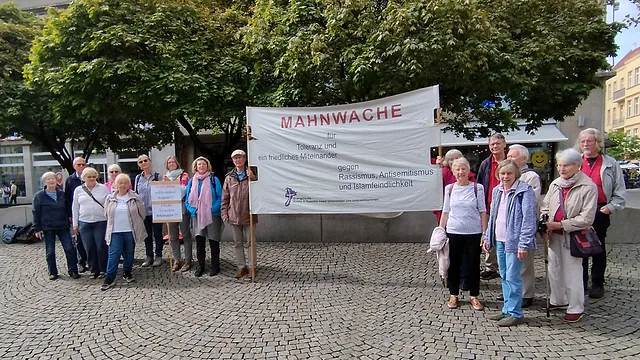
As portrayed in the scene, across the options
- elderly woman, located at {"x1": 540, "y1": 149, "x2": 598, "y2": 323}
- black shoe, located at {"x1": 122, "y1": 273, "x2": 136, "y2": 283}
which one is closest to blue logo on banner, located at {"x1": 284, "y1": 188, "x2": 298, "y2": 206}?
black shoe, located at {"x1": 122, "y1": 273, "x2": 136, "y2": 283}

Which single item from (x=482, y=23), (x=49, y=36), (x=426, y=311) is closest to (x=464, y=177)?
(x=426, y=311)

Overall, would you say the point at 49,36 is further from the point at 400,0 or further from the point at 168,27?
the point at 400,0

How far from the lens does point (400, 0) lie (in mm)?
6578

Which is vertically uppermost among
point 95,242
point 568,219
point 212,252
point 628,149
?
point 628,149

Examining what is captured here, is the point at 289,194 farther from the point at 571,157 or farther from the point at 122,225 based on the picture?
the point at 571,157

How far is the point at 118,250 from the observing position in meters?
5.34

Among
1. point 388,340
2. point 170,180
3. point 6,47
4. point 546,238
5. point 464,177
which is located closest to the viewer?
point 388,340

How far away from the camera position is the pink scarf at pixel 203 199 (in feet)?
18.1

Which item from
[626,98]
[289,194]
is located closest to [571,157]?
[289,194]

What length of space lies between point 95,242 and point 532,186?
18.9ft

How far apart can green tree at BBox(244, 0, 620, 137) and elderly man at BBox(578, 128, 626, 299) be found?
8.02ft

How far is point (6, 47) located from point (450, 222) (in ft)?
41.4

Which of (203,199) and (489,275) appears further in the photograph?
(203,199)

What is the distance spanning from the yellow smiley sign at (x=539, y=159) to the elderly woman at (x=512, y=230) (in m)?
15.6
